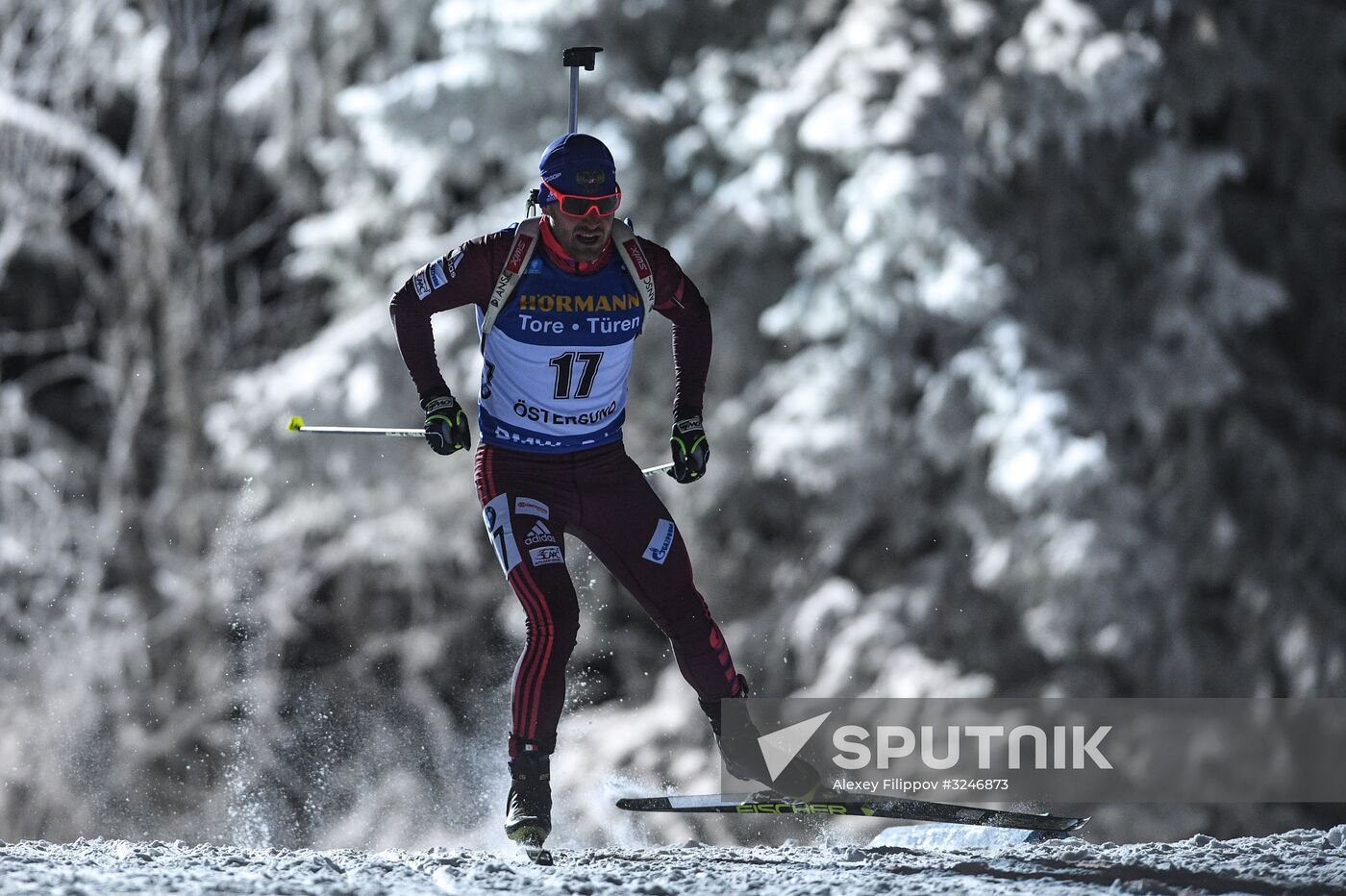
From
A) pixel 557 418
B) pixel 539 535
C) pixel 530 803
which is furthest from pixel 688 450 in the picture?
pixel 530 803

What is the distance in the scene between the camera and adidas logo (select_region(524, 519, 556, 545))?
5320mm

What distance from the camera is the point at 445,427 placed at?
16.9 ft

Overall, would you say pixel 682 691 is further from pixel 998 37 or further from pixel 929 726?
pixel 998 37

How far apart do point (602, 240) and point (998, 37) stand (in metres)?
6.72

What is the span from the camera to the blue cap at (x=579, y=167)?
5039mm

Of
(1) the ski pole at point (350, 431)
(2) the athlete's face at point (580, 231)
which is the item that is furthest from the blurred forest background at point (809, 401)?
(2) the athlete's face at point (580, 231)

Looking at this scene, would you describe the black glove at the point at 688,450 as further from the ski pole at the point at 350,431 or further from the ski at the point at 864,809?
the ski at the point at 864,809

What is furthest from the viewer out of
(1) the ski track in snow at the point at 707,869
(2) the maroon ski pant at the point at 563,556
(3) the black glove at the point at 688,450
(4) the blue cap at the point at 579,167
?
(3) the black glove at the point at 688,450

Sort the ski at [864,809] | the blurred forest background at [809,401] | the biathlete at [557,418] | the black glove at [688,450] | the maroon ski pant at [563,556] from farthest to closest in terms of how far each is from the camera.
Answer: the blurred forest background at [809,401] < the ski at [864,809] < the black glove at [688,450] < the maroon ski pant at [563,556] < the biathlete at [557,418]

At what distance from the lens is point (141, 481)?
640 inches

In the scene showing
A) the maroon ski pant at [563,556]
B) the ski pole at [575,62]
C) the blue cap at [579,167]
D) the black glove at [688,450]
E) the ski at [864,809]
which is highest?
the ski pole at [575,62]

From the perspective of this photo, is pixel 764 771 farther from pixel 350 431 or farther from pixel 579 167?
pixel 579 167

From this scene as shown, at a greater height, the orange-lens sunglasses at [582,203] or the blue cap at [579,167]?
the blue cap at [579,167]

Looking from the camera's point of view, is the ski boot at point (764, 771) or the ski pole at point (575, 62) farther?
the ski boot at point (764, 771)
